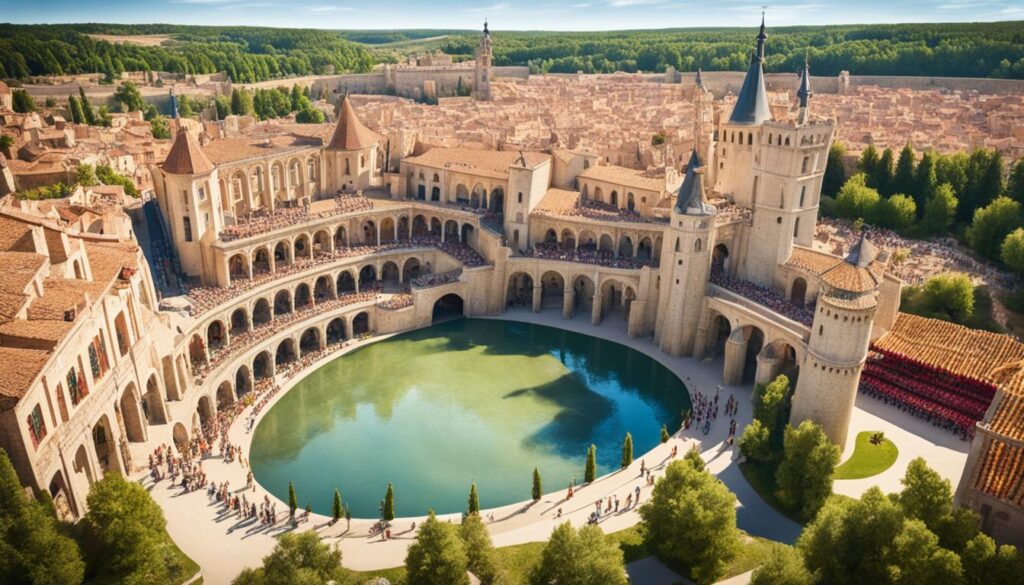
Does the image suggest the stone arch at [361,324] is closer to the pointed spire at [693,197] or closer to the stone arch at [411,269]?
the stone arch at [411,269]

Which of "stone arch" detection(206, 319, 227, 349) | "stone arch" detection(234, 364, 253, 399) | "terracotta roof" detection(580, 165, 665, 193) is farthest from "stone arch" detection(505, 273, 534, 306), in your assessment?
"stone arch" detection(206, 319, 227, 349)

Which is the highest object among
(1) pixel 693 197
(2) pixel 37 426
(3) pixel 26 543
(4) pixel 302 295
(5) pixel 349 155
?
(1) pixel 693 197

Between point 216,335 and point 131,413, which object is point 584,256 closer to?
point 216,335

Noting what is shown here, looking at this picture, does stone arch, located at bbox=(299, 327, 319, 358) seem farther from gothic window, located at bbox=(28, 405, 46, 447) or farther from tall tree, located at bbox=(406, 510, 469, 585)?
tall tree, located at bbox=(406, 510, 469, 585)

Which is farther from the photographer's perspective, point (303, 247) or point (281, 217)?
point (303, 247)

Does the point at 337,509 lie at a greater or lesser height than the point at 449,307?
greater

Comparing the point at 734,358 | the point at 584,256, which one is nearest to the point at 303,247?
the point at 584,256
